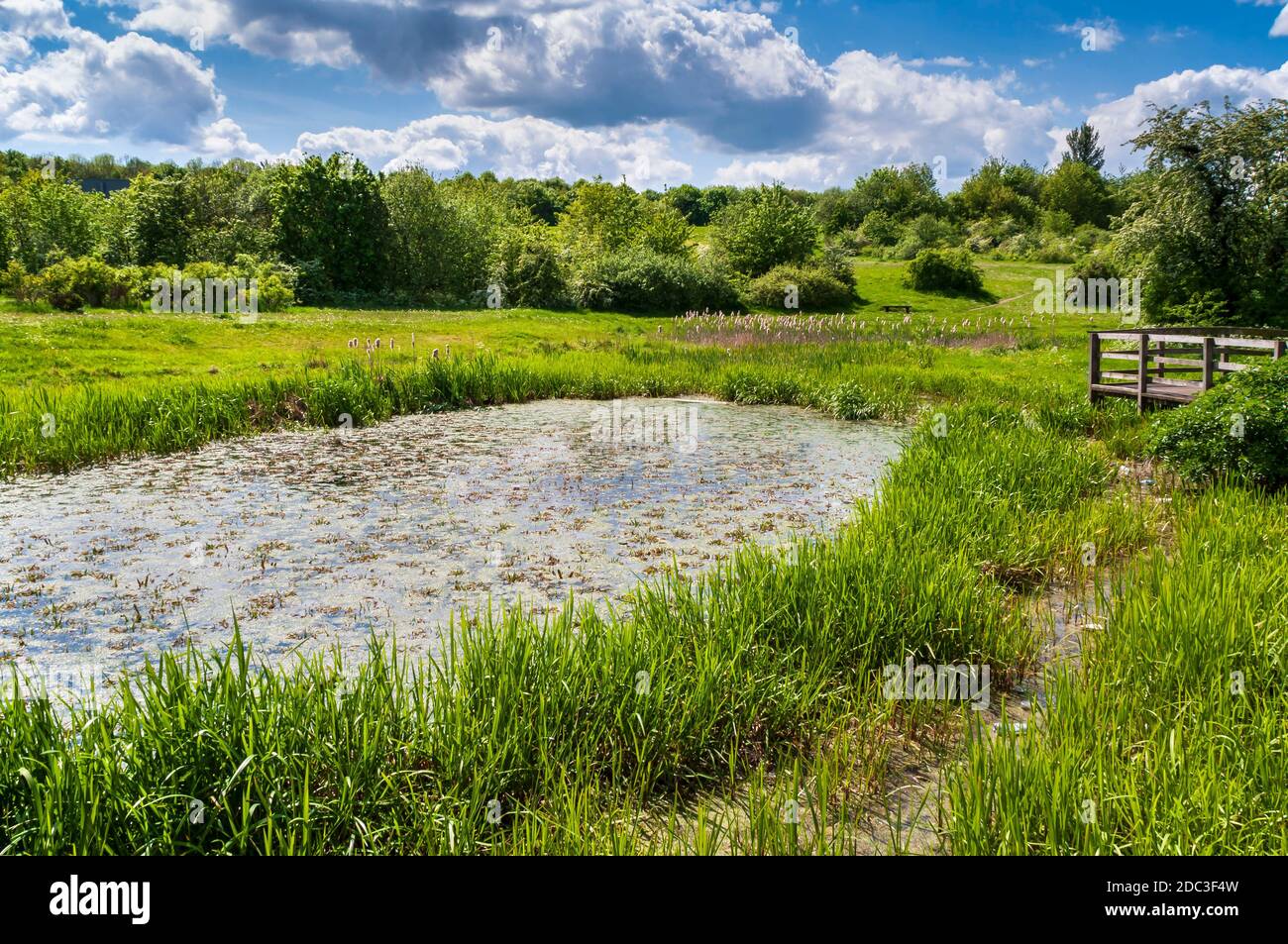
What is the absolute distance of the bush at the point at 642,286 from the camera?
45.1 m

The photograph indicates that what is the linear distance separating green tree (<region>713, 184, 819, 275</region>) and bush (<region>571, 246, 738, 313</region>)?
28.7ft

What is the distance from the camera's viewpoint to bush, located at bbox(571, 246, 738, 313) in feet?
148

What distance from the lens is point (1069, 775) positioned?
3.85 meters

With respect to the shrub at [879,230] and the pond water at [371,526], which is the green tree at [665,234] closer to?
the shrub at [879,230]

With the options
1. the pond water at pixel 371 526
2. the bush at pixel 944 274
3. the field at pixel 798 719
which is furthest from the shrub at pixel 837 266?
the field at pixel 798 719

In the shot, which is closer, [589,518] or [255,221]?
[589,518]

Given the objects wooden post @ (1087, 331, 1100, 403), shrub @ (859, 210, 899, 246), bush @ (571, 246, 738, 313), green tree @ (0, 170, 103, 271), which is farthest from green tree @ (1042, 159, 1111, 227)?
green tree @ (0, 170, 103, 271)

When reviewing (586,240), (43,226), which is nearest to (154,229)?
(43,226)

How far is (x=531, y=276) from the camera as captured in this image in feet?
151

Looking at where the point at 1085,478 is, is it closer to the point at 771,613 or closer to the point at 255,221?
the point at 771,613

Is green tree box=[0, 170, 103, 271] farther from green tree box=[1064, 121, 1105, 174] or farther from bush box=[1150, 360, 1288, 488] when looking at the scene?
green tree box=[1064, 121, 1105, 174]

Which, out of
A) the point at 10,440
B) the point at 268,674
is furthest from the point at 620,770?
the point at 10,440

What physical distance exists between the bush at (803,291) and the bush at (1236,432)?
37191mm
